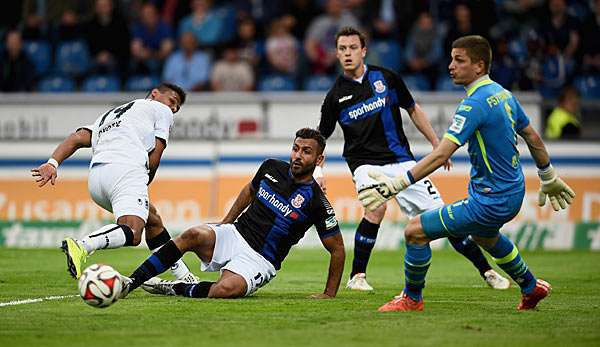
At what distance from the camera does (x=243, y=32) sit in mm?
21438

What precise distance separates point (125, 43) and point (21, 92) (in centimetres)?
216

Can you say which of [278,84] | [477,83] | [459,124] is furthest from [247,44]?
→ [459,124]

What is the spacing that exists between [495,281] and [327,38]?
9868mm

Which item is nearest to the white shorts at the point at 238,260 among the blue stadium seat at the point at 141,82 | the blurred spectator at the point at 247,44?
the blurred spectator at the point at 247,44

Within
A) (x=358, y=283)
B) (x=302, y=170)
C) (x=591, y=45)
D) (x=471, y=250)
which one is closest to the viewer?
(x=302, y=170)

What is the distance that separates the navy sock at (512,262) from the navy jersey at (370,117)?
271 centimetres

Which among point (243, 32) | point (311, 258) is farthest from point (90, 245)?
point (243, 32)

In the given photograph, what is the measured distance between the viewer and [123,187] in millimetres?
10844

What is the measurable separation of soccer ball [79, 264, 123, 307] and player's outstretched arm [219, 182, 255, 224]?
6.19 feet

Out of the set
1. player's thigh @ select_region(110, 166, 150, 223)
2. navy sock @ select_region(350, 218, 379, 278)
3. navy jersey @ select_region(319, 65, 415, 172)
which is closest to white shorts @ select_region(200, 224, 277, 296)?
player's thigh @ select_region(110, 166, 150, 223)

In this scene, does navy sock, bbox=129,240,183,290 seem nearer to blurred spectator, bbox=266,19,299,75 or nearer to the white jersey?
the white jersey

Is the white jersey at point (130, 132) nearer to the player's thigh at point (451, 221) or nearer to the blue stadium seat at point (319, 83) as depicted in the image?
the player's thigh at point (451, 221)

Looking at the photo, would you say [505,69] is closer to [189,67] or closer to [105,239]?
[189,67]

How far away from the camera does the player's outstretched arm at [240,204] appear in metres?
10.8
